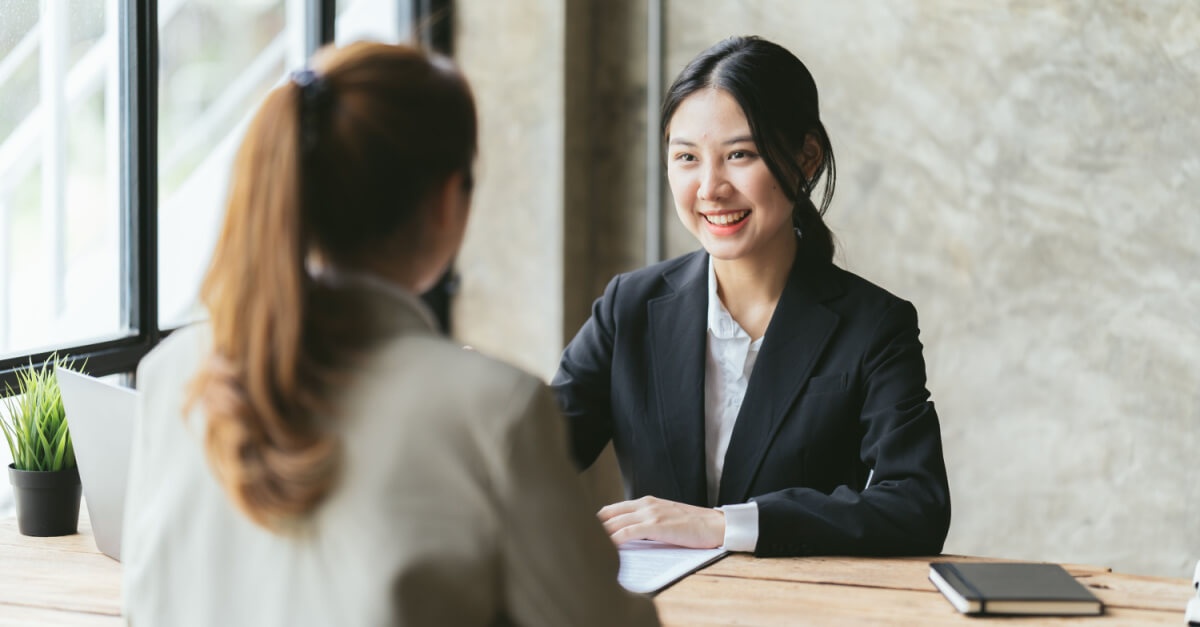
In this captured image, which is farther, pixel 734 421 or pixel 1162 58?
pixel 1162 58

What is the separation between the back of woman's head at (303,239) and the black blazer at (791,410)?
102cm

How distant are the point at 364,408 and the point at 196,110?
225 cm

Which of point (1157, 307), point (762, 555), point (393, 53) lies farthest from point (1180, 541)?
point (393, 53)

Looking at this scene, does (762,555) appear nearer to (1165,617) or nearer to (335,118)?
(1165,617)

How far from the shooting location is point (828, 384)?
2143mm

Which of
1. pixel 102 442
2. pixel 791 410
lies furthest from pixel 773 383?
pixel 102 442

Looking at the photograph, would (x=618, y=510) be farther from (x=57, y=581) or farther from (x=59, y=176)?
(x=59, y=176)

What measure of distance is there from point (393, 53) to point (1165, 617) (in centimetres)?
122

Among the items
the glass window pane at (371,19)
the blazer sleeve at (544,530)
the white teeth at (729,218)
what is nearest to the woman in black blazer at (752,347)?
the white teeth at (729,218)

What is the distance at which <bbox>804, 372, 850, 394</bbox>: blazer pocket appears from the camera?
7.00ft

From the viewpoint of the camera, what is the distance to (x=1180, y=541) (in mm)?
3471

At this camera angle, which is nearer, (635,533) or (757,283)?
(635,533)

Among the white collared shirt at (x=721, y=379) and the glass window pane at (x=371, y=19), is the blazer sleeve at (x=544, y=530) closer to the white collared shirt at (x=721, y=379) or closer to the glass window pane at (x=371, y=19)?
the white collared shirt at (x=721, y=379)

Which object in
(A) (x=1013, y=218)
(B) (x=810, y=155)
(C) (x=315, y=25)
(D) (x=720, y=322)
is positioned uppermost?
(C) (x=315, y=25)
